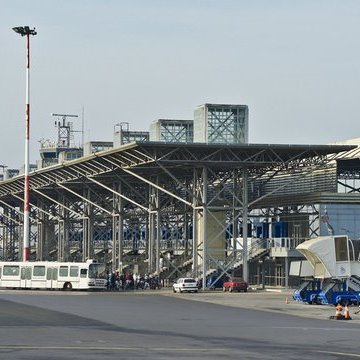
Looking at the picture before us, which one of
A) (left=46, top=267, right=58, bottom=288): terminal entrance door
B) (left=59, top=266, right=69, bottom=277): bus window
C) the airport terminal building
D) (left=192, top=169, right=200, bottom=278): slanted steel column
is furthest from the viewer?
(left=46, top=267, right=58, bottom=288): terminal entrance door

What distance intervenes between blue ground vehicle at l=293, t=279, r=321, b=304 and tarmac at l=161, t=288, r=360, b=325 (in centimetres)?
54

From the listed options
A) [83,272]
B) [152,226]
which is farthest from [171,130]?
[83,272]

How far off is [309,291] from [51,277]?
28840 mm

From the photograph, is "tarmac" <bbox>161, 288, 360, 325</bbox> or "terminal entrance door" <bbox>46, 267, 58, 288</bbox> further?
"terminal entrance door" <bbox>46, 267, 58, 288</bbox>

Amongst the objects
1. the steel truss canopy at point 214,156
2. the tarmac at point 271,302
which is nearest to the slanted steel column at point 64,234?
the steel truss canopy at point 214,156

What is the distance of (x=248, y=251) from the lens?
9525 centimetres

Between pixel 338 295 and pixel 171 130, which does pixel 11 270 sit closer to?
pixel 171 130

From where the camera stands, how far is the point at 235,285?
276 ft

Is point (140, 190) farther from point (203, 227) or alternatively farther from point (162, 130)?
point (203, 227)

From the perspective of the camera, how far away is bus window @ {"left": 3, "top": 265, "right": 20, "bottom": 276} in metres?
91.7

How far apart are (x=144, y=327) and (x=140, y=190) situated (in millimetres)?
71662

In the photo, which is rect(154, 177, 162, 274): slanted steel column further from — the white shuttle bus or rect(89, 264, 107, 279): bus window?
rect(89, 264, 107, 279): bus window

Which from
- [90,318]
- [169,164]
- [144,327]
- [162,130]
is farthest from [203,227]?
[144,327]

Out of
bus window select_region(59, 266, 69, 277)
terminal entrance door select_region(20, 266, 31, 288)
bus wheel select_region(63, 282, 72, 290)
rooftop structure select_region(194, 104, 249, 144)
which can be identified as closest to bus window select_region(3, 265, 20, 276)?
terminal entrance door select_region(20, 266, 31, 288)
